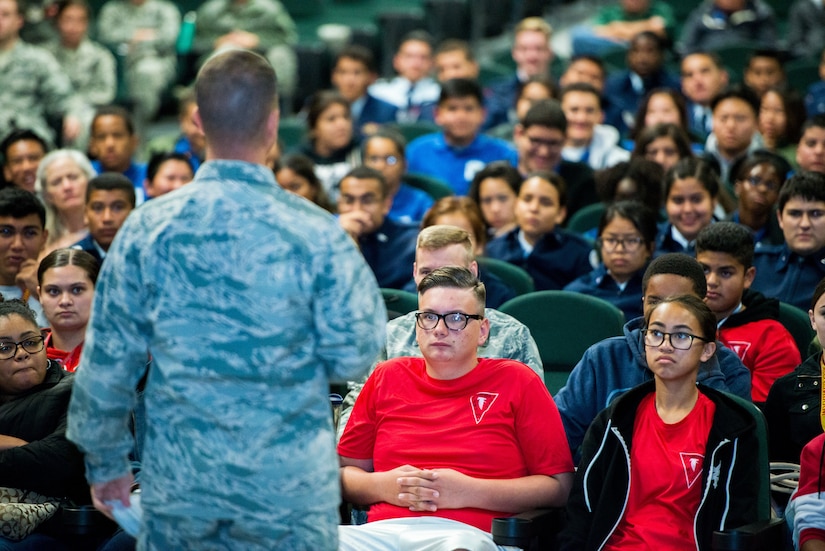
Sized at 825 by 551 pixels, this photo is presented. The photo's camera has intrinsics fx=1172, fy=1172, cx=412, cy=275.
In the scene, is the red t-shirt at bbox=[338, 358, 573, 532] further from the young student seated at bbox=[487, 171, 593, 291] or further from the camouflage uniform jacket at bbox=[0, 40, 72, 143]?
the camouflage uniform jacket at bbox=[0, 40, 72, 143]

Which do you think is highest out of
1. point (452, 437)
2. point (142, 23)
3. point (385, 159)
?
point (142, 23)

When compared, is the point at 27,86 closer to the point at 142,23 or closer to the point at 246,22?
the point at 142,23

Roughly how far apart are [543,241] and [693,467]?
227 centimetres

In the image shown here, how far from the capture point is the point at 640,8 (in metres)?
9.28

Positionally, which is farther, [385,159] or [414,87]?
[414,87]

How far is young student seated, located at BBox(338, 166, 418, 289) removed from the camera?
17.3ft

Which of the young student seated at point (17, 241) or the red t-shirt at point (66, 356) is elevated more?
the young student seated at point (17, 241)

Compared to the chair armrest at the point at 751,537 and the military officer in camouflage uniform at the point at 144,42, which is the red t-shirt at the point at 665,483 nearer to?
the chair armrest at the point at 751,537

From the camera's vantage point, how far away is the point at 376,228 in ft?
17.7

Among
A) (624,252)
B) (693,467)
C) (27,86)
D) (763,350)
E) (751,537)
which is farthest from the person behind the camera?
(27,86)

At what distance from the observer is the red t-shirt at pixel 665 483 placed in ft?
9.73

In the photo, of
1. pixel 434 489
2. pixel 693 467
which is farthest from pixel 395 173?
pixel 693 467

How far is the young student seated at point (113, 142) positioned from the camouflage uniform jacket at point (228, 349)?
425 cm

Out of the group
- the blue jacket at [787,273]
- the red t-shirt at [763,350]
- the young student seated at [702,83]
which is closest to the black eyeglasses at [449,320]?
the red t-shirt at [763,350]
